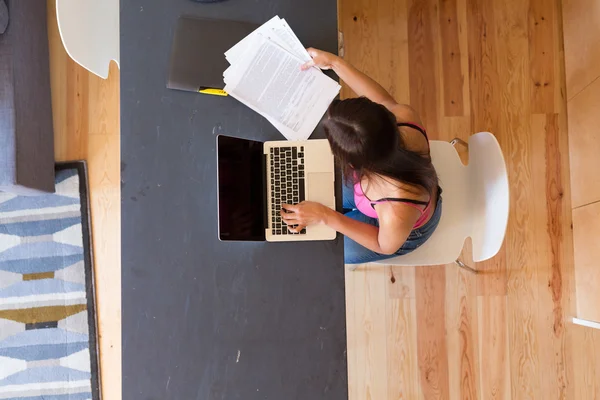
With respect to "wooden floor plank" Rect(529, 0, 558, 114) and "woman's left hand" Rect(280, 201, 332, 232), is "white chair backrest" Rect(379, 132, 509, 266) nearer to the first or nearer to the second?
"woman's left hand" Rect(280, 201, 332, 232)

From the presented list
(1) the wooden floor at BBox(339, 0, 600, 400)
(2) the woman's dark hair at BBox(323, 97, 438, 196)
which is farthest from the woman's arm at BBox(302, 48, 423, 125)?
(1) the wooden floor at BBox(339, 0, 600, 400)

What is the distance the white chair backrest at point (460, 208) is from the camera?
123 centimetres

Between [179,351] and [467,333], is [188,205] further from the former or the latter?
[467,333]

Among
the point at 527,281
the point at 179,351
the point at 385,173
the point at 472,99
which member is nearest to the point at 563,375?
the point at 527,281

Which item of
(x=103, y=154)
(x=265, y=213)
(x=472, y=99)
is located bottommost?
(x=265, y=213)

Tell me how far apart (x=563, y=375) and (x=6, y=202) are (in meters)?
2.25

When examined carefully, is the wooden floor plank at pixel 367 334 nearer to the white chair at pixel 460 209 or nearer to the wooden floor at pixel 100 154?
the white chair at pixel 460 209

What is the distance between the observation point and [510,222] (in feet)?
5.84

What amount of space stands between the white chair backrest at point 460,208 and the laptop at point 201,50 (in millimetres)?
642

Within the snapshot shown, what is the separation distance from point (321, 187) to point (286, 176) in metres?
0.09

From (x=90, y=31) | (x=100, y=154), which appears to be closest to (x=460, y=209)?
(x=90, y=31)

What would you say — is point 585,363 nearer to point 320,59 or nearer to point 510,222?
point 510,222

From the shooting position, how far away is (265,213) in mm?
1125

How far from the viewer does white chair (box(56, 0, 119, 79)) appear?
1.13 meters
